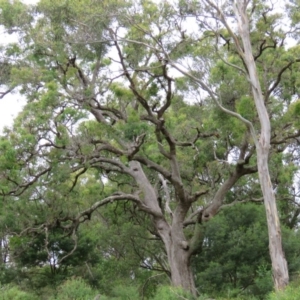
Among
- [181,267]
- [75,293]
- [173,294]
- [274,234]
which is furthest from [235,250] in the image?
[75,293]

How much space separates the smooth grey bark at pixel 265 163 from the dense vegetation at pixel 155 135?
2 centimetres

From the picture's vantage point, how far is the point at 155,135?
10.5m

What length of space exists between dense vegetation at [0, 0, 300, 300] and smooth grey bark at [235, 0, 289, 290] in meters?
0.02

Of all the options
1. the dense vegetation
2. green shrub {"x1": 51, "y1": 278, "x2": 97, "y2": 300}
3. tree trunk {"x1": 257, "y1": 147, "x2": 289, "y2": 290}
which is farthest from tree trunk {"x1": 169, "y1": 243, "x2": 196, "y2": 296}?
tree trunk {"x1": 257, "y1": 147, "x2": 289, "y2": 290}

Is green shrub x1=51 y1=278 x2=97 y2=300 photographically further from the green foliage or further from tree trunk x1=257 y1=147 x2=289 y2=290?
tree trunk x1=257 y1=147 x2=289 y2=290

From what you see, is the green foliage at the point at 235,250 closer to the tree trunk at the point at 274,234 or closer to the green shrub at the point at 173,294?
the green shrub at the point at 173,294

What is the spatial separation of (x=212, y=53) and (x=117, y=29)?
2.12 m

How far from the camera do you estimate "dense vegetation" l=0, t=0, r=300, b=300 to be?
9.45 metres

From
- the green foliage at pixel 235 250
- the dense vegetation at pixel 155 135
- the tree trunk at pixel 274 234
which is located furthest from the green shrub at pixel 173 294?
the green foliage at pixel 235 250

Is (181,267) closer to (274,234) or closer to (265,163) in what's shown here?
(274,234)

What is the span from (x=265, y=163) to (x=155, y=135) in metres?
2.31

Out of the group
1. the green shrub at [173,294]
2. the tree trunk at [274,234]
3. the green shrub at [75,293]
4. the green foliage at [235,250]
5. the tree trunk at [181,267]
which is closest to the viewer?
the tree trunk at [274,234]

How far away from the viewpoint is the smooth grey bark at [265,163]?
27.9ft

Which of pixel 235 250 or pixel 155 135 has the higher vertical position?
pixel 155 135
